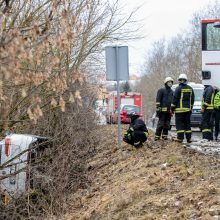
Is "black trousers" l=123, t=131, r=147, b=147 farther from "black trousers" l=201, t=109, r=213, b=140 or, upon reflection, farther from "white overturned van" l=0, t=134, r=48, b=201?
"black trousers" l=201, t=109, r=213, b=140

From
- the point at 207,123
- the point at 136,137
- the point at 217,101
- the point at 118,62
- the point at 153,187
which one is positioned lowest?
the point at 153,187

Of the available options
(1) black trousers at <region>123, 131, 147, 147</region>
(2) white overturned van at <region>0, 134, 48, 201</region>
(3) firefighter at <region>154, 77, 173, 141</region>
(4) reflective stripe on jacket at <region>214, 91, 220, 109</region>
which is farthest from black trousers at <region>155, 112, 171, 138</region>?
(2) white overturned van at <region>0, 134, 48, 201</region>

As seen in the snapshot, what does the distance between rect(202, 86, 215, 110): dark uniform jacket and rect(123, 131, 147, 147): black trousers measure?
2.57m

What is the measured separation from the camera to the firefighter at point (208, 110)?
1466 centimetres

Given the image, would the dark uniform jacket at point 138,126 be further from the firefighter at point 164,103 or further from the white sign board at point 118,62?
the firefighter at point 164,103

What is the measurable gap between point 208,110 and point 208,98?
1.37 ft

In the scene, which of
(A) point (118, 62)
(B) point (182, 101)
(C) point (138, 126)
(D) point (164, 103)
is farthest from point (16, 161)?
(D) point (164, 103)

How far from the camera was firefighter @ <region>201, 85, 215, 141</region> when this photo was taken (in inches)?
577

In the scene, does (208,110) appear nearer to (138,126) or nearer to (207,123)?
(207,123)

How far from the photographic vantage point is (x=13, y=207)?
410 inches

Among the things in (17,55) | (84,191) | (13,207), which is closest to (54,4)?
(17,55)

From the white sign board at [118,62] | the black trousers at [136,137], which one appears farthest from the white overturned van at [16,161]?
the white sign board at [118,62]

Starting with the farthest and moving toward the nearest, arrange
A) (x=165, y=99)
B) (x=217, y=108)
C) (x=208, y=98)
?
(x=217, y=108)
(x=208, y=98)
(x=165, y=99)

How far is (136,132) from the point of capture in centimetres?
1265
